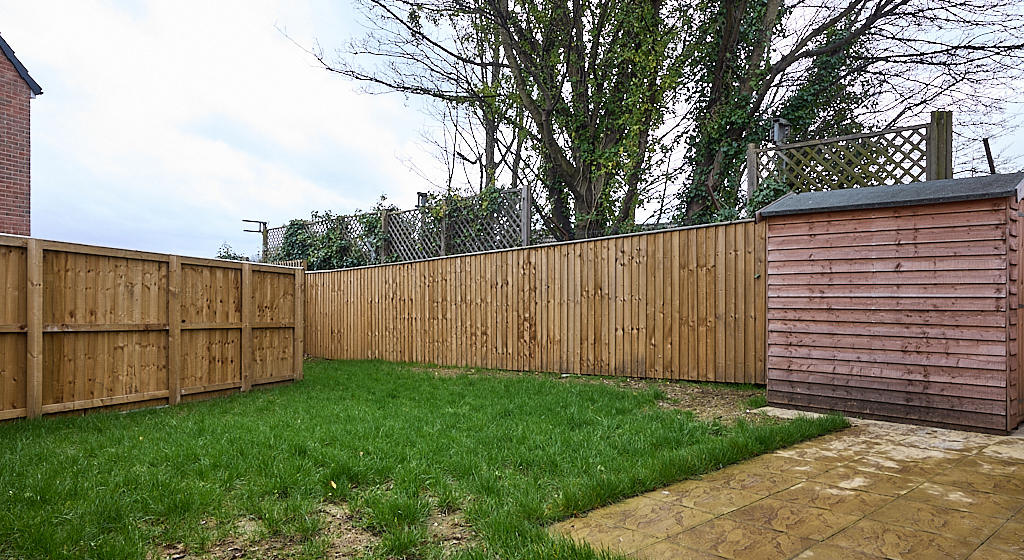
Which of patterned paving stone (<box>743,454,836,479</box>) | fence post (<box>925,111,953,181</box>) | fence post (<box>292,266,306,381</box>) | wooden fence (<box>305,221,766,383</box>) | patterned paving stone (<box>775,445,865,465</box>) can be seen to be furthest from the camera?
fence post (<box>292,266,306,381</box>)

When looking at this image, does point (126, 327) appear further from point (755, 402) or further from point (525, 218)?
point (755, 402)

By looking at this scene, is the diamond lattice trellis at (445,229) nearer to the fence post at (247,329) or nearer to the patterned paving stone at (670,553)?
the fence post at (247,329)

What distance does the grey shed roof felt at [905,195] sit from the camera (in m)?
4.49

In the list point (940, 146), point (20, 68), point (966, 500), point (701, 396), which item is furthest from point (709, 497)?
point (20, 68)

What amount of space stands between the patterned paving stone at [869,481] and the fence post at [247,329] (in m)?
6.22

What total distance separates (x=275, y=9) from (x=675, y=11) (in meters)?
7.58

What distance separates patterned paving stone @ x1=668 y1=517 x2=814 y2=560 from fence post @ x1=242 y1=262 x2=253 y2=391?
613 centimetres

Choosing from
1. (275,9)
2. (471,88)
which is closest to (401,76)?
(471,88)

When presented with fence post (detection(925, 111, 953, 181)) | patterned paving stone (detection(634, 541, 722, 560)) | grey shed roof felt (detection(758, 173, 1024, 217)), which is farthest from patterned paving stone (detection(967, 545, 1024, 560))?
fence post (detection(925, 111, 953, 181))

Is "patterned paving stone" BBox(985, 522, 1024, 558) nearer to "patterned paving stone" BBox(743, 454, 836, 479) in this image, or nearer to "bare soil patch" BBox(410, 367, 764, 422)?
"patterned paving stone" BBox(743, 454, 836, 479)

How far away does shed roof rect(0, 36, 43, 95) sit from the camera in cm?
1192

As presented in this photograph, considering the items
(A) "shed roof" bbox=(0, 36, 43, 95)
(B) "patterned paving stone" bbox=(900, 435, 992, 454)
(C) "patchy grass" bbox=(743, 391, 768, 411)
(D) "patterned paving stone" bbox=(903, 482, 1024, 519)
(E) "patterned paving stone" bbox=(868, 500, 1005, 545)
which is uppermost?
(A) "shed roof" bbox=(0, 36, 43, 95)

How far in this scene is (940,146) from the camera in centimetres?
669

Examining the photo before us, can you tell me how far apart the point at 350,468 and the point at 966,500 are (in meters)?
3.09
